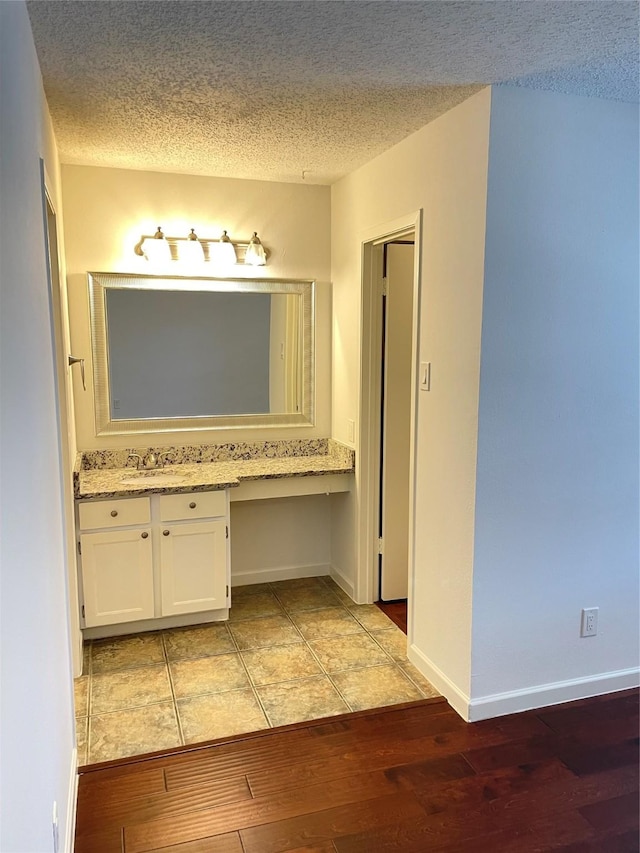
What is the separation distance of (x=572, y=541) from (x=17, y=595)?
6.90ft

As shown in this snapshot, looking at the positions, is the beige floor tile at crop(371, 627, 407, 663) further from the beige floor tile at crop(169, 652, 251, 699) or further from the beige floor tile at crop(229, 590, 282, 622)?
the beige floor tile at crop(169, 652, 251, 699)

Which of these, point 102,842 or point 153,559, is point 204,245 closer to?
point 153,559

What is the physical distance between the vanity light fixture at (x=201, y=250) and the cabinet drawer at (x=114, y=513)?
134 cm

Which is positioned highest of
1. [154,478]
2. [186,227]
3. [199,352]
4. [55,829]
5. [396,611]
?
[186,227]

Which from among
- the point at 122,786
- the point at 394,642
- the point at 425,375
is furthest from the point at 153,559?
the point at 425,375

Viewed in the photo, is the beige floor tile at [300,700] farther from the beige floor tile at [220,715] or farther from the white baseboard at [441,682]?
the white baseboard at [441,682]

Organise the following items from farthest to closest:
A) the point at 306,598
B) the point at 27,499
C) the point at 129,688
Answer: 1. the point at 306,598
2. the point at 129,688
3. the point at 27,499

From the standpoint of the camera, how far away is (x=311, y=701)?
2617 mm

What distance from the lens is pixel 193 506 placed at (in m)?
3.16

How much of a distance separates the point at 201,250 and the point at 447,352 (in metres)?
1.65

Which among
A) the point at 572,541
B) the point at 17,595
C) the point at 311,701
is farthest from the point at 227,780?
the point at 572,541

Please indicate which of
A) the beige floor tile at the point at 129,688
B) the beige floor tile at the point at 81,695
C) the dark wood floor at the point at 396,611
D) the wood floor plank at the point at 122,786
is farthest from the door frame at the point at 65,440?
the dark wood floor at the point at 396,611

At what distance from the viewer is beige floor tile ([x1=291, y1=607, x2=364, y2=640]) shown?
324 cm

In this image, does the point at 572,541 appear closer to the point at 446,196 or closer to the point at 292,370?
the point at 446,196
